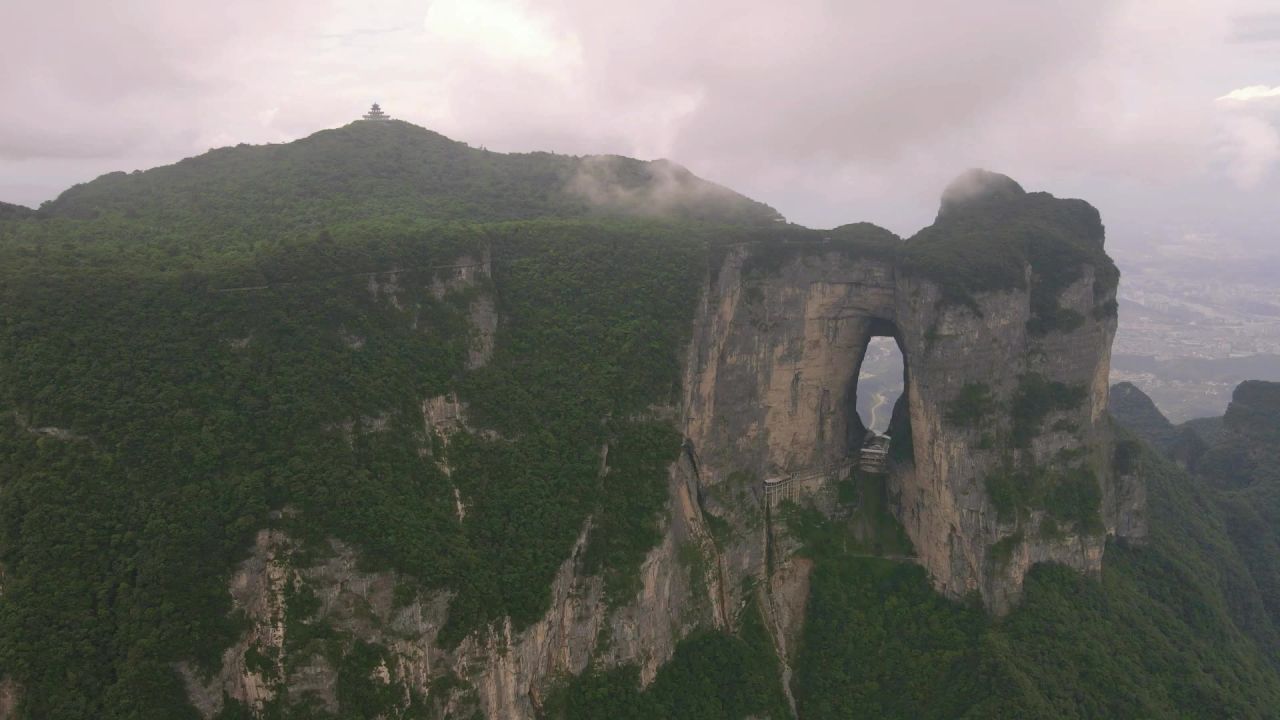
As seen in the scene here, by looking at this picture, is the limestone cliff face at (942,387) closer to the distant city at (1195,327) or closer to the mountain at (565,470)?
the mountain at (565,470)

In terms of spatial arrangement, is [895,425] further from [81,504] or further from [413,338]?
[81,504]

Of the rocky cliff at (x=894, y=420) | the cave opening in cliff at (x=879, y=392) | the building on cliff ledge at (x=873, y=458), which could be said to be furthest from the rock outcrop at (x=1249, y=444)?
the building on cliff ledge at (x=873, y=458)

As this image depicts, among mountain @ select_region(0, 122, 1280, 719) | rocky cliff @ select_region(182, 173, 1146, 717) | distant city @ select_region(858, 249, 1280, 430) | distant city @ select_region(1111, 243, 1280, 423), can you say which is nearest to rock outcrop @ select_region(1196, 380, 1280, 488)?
mountain @ select_region(0, 122, 1280, 719)

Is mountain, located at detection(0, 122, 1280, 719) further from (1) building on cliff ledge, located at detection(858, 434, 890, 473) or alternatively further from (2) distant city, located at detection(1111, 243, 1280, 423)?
(2) distant city, located at detection(1111, 243, 1280, 423)

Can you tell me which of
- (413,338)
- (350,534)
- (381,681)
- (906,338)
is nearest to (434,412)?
(413,338)

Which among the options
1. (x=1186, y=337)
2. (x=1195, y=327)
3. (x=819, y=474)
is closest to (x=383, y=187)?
(x=819, y=474)

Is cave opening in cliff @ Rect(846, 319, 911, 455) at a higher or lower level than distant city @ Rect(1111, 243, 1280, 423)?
lower

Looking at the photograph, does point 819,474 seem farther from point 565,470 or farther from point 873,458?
point 565,470
